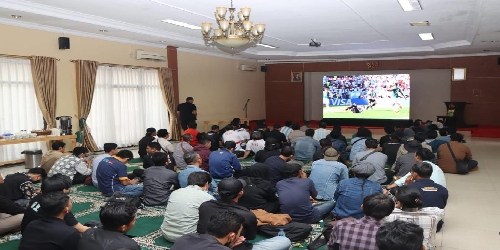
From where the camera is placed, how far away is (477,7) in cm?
659

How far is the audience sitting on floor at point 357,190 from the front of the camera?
167 inches

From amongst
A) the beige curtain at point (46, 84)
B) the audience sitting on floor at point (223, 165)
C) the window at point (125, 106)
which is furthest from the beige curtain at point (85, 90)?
the audience sitting on floor at point (223, 165)

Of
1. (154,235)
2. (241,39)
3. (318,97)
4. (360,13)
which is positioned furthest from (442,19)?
(318,97)

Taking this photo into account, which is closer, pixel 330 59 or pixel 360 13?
pixel 360 13

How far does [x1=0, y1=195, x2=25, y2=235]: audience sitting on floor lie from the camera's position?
4156 millimetres

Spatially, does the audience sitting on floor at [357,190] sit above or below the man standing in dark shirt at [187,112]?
below

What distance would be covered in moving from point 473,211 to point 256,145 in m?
4.33

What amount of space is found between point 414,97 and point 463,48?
3539 mm

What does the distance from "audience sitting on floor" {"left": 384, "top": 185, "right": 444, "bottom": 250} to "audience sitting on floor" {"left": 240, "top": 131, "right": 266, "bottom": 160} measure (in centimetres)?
516

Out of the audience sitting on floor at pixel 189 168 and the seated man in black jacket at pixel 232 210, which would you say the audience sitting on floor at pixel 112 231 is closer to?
the seated man in black jacket at pixel 232 210

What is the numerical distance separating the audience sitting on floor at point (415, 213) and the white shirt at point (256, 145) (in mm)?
5157

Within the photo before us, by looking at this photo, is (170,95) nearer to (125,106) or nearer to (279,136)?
(125,106)

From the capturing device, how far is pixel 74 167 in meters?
6.31

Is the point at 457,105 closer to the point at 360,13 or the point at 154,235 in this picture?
the point at 360,13
